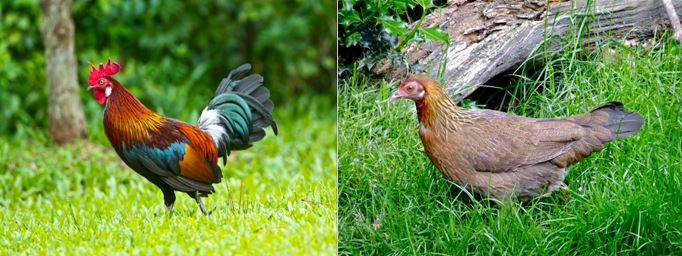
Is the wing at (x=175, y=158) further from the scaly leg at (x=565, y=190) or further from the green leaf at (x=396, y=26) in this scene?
the scaly leg at (x=565, y=190)

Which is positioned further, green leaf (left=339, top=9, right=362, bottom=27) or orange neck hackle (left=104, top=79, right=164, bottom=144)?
orange neck hackle (left=104, top=79, right=164, bottom=144)

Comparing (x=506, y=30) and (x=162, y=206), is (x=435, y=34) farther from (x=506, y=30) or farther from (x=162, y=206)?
(x=162, y=206)

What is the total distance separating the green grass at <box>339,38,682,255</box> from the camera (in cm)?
355

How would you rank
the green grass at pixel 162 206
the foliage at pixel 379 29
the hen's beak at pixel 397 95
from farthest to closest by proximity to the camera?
the green grass at pixel 162 206 → the foliage at pixel 379 29 → the hen's beak at pixel 397 95

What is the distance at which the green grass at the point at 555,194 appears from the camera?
355cm

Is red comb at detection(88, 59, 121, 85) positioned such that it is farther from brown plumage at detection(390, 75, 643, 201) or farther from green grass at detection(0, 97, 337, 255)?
brown plumage at detection(390, 75, 643, 201)

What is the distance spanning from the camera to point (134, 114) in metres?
4.28

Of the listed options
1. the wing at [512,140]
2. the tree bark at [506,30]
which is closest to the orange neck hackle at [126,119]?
the tree bark at [506,30]

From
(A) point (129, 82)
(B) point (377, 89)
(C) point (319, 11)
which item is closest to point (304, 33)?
(C) point (319, 11)

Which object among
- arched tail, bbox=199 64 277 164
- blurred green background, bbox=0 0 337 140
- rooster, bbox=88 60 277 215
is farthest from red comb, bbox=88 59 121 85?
blurred green background, bbox=0 0 337 140

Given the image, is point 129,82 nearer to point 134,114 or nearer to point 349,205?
point 134,114

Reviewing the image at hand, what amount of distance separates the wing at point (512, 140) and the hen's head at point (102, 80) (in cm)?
166

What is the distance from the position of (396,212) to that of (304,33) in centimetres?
593

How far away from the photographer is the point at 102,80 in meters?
4.31
